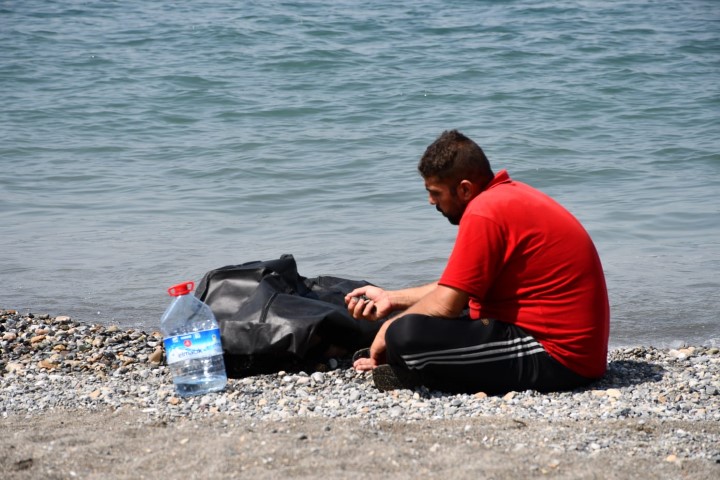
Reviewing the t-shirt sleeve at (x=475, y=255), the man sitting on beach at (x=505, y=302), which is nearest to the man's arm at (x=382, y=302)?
the man sitting on beach at (x=505, y=302)

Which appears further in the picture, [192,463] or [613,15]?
[613,15]

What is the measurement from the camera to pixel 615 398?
4699 mm

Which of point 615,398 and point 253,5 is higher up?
point 253,5

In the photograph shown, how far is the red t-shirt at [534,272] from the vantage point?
4508mm

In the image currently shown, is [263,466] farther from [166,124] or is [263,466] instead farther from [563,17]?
[563,17]

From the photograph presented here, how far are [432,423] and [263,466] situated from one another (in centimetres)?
89

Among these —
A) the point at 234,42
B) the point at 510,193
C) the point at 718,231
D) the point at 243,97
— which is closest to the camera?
the point at 510,193

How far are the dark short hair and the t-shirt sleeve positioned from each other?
0.88ft

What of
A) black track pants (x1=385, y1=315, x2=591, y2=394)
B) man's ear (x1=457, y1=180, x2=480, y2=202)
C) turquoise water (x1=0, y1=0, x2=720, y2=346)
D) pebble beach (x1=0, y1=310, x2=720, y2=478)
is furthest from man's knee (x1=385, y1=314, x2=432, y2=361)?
turquoise water (x1=0, y1=0, x2=720, y2=346)

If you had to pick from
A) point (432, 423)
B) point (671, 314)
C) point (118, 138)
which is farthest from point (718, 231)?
point (118, 138)

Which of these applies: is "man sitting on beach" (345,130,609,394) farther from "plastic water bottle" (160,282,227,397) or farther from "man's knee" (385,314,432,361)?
"plastic water bottle" (160,282,227,397)

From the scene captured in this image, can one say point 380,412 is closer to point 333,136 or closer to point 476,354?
point 476,354

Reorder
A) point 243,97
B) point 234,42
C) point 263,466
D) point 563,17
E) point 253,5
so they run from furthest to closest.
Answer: point 253,5
point 563,17
point 234,42
point 243,97
point 263,466

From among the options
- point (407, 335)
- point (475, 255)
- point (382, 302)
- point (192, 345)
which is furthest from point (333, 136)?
point (475, 255)
